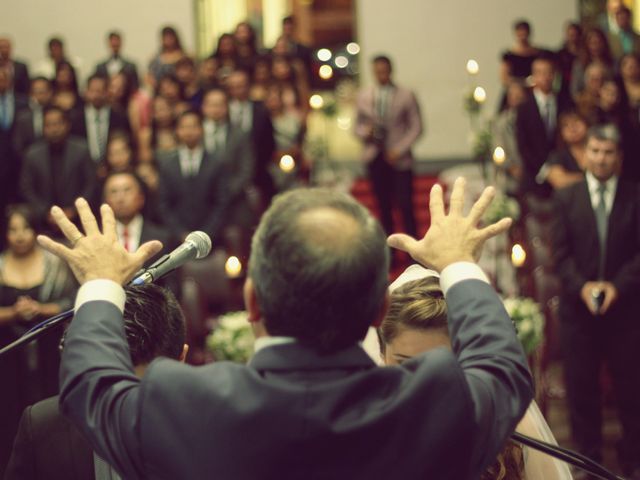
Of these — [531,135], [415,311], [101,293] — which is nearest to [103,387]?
[101,293]

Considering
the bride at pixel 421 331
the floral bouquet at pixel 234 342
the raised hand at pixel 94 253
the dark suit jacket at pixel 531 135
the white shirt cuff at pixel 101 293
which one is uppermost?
the raised hand at pixel 94 253

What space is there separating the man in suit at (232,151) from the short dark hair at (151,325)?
5092 mm

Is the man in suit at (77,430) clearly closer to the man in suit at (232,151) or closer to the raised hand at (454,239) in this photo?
the raised hand at (454,239)

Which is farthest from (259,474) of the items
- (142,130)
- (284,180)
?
(142,130)

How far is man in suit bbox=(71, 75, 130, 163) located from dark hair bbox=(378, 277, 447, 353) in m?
6.87

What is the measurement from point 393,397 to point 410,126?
7.29 metres

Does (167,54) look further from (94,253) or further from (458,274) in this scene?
(458,274)

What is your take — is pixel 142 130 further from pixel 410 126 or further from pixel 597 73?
pixel 597 73

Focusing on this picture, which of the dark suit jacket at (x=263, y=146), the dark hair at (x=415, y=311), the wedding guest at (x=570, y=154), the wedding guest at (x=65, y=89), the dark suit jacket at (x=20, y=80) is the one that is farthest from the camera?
the dark suit jacket at (x=20, y=80)

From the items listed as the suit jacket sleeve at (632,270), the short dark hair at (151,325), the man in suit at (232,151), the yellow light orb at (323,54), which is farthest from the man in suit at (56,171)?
the short dark hair at (151,325)

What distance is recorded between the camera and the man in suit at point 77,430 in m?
2.03

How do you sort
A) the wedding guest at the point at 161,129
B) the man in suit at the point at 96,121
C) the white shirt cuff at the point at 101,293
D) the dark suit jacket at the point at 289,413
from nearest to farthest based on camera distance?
the dark suit jacket at the point at 289,413, the white shirt cuff at the point at 101,293, the wedding guest at the point at 161,129, the man in suit at the point at 96,121

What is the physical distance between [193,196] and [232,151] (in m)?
0.65

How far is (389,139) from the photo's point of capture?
339 inches
